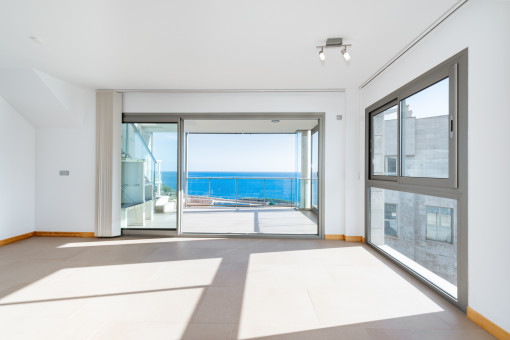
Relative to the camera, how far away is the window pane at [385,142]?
3.62 m

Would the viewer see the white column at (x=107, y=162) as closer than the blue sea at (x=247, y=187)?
Yes

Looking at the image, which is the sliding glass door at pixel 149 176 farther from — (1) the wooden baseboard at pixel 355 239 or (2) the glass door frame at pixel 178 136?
(1) the wooden baseboard at pixel 355 239

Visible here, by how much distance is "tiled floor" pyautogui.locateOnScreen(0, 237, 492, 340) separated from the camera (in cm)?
190

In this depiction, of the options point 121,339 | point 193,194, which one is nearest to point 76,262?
point 121,339

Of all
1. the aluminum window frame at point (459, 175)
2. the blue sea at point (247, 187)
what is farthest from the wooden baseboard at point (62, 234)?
the aluminum window frame at point (459, 175)

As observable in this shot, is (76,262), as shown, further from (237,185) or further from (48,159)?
(237,185)

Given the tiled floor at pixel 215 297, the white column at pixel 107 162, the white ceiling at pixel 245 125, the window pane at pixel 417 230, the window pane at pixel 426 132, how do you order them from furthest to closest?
the white ceiling at pixel 245 125
the white column at pixel 107 162
the window pane at pixel 417 230
the window pane at pixel 426 132
the tiled floor at pixel 215 297

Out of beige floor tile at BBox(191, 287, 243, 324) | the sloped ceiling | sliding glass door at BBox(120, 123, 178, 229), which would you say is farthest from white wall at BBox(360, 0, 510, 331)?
the sloped ceiling

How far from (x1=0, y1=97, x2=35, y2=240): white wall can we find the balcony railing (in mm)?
3791

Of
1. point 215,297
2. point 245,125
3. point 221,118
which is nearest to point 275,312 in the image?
point 215,297

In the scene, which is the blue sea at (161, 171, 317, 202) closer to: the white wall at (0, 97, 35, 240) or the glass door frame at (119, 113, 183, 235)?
the glass door frame at (119, 113, 183, 235)

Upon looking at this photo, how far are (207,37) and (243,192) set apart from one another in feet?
19.0

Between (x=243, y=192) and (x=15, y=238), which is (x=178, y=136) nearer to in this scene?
(x=15, y=238)

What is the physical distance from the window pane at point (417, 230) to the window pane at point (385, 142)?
44 cm
